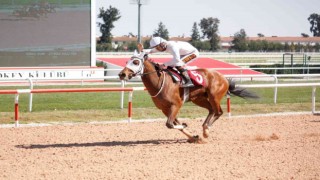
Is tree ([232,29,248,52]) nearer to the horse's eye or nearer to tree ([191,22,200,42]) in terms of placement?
tree ([191,22,200,42])

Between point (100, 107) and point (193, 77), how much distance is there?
6738mm

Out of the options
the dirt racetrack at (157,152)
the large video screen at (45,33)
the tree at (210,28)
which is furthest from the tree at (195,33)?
the dirt racetrack at (157,152)

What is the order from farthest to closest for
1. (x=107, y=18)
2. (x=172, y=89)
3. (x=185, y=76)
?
1. (x=107, y=18)
2. (x=185, y=76)
3. (x=172, y=89)

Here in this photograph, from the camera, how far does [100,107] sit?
17.5 m

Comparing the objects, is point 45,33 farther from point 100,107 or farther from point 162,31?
point 162,31

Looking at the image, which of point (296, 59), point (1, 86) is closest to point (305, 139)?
point (1, 86)

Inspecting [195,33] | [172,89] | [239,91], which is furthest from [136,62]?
[195,33]

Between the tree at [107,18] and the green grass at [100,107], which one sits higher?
the tree at [107,18]

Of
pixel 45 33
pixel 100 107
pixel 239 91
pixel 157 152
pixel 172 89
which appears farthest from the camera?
pixel 45 33

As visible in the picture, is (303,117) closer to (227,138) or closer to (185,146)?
(227,138)

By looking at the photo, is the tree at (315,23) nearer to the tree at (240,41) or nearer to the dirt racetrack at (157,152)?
the tree at (240,41)

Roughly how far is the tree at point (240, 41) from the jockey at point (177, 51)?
2460 inches

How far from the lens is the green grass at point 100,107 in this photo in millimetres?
15336

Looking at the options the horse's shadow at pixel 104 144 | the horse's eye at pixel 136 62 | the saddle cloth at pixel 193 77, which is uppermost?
the horse's eye at pixel 136 62
